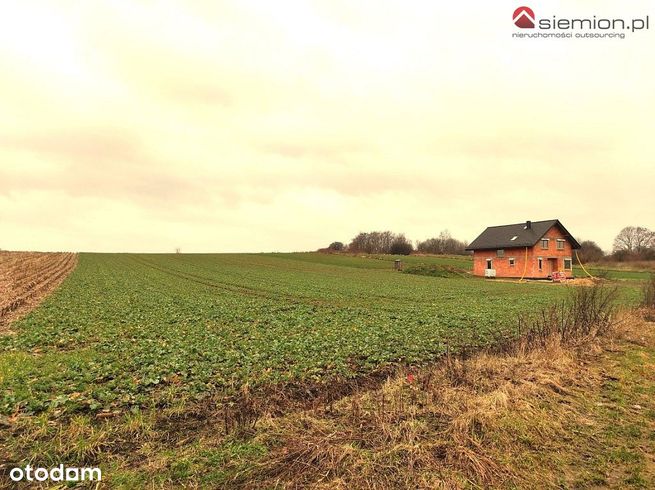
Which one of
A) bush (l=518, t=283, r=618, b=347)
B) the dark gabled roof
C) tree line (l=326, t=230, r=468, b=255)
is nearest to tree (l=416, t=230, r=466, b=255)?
tree line (l=326, t=230, r=468, b=255)

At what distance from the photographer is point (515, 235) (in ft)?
188

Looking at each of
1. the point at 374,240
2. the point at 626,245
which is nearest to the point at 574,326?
the point at 626,245

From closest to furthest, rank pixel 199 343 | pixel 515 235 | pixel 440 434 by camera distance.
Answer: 1. pixel 440 434
2. pixel 199 343
3. pixel 515 235

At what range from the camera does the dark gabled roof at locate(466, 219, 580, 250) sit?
54237 millimetres

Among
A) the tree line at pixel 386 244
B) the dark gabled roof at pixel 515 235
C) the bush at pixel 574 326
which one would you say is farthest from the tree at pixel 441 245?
the bush at pixel 574 326

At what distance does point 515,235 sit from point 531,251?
14.5 feet

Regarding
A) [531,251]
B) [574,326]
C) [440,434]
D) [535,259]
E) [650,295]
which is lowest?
[440,434]

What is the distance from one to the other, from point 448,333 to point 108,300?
19.5m

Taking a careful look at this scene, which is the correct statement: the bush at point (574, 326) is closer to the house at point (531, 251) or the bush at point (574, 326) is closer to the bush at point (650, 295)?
the bush at point (650, 295)

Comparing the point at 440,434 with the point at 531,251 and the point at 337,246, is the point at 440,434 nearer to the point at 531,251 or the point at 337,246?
the point at 531,251

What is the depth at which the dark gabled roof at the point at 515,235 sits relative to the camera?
178ft

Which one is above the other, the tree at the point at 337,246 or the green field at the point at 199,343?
the tree at the point at 337,246

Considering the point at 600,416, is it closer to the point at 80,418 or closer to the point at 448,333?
the point at 448,333

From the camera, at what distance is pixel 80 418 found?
675cm
